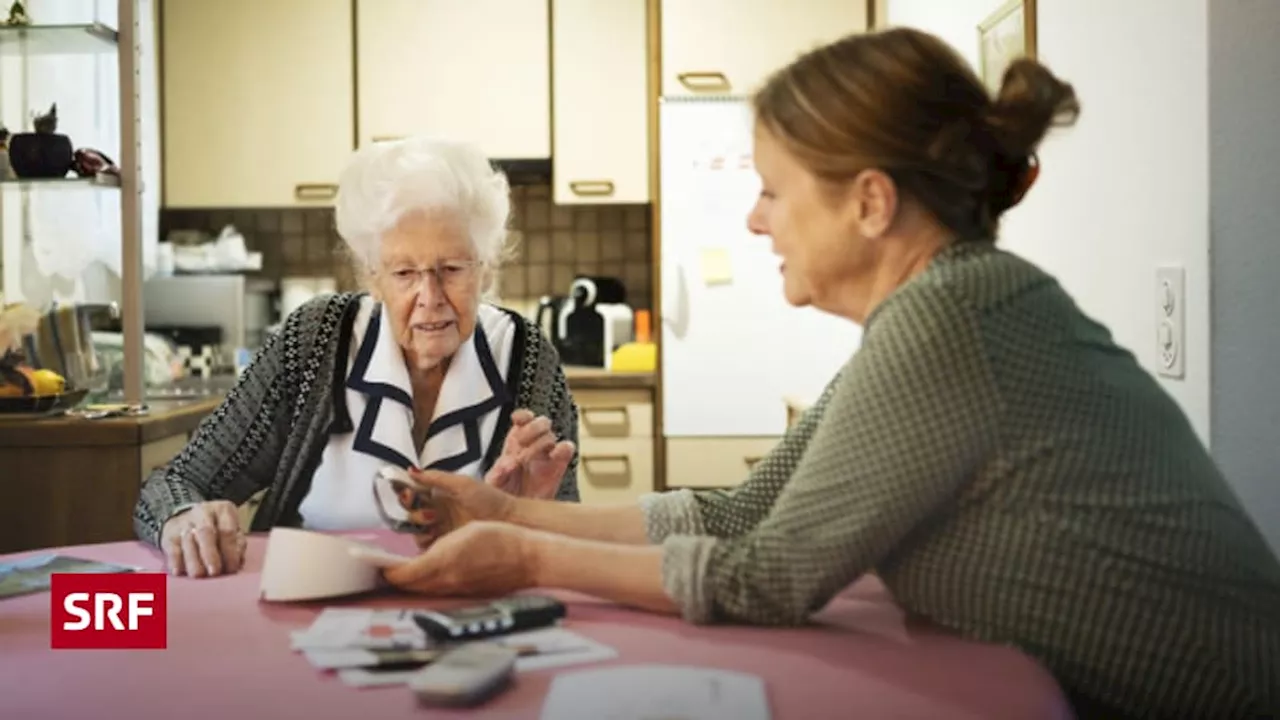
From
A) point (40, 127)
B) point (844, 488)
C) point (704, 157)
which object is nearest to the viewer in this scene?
point (844, 488)

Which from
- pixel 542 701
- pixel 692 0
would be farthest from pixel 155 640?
pixel 692 0

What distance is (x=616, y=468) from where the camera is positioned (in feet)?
12.1

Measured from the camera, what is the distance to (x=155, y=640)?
1.01 meters

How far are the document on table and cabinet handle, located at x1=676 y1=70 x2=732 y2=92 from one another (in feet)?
9.59

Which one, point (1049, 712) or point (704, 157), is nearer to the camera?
point (1049, 712)

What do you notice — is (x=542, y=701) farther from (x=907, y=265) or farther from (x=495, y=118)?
(x=495, y=118)

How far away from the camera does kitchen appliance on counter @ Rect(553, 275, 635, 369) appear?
3787 millimetres

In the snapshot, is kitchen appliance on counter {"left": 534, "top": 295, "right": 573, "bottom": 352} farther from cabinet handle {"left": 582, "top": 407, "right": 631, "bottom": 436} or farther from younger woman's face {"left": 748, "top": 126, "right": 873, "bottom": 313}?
younger woman's face {"left": 748, "top": 126, "right": 873, "bottom": 313}

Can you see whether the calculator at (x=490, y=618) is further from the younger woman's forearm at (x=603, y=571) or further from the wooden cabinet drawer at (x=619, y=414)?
the wooden cabinet drawer at (x=619, y=414)

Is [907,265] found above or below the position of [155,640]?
above

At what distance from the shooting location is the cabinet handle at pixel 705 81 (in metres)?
3.65

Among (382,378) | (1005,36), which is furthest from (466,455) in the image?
(1005,36)

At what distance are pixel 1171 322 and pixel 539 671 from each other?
3.74 feet

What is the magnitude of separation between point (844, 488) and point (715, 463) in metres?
2.67
